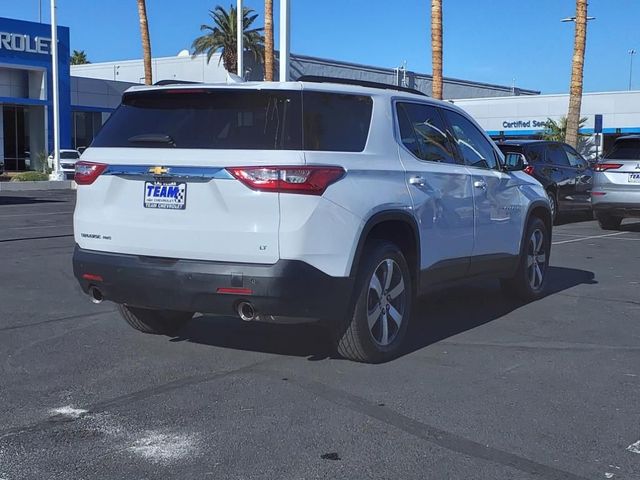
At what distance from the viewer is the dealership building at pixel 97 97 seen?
41.0 m

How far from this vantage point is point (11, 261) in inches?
425

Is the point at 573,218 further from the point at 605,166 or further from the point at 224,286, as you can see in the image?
the point at 224,286

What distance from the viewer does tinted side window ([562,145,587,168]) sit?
17478mm

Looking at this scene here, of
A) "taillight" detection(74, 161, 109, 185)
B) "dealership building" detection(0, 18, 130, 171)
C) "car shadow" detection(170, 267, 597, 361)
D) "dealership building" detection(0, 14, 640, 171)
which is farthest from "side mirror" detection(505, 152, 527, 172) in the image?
"dealership building" detection(0, 18, 130, 171)

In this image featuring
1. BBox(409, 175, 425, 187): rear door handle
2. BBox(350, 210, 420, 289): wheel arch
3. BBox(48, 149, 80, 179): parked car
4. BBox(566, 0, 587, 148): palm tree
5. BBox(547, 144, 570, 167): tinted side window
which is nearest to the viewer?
BBox(350, 210, 420, 289): wheel arch

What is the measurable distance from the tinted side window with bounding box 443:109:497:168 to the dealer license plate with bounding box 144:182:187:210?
2.73 meters

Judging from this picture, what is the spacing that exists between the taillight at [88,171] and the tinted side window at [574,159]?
1370cm

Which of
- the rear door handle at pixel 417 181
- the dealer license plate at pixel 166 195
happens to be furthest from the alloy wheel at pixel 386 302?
the dealer license plate at pixel 166 195

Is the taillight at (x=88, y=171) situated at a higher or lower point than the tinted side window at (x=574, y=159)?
lower

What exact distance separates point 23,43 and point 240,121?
39.1 m

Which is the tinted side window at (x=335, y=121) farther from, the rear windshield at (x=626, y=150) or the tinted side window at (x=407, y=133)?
the rear windshield at (x=626, y=150)

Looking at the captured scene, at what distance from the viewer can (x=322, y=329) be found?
Result: 22.6 feet

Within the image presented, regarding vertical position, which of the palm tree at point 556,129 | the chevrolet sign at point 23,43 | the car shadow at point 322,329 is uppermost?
the chevrolet sign at point 23,43

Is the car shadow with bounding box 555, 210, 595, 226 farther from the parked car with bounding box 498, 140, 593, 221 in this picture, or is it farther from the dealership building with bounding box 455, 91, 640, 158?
the dealership building with bounding box 455, 91, 640, 158
